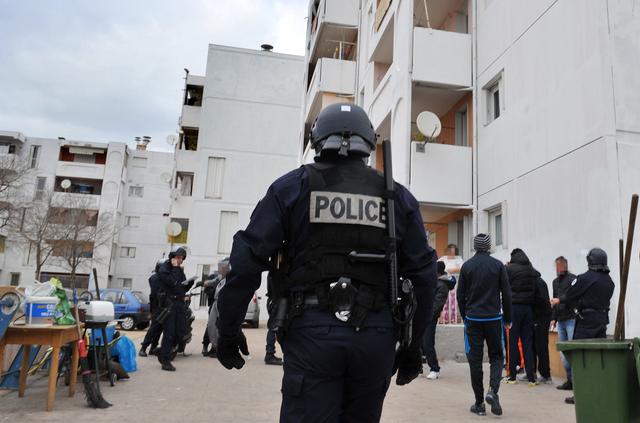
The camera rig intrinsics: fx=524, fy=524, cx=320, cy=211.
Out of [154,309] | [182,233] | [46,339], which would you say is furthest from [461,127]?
[182,233]

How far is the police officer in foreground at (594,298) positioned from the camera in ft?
22.0

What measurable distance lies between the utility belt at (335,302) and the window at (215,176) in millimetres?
29925

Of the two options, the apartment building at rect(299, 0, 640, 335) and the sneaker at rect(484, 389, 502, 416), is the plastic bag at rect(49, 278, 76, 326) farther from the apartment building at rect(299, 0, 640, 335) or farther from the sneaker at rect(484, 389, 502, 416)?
the apartment building at rect(299, 0, 640, 335)

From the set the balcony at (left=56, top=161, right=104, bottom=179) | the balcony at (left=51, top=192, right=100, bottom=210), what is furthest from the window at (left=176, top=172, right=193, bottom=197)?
the balcony at (left=56, top=161, right=104, bottom=179)

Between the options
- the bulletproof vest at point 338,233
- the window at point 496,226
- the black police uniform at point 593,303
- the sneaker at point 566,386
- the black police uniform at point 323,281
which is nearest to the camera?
the black police uniform at point 323,281

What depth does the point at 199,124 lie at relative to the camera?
1348 inches

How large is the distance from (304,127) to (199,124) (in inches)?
368

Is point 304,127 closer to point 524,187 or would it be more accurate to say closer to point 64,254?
point 524,187

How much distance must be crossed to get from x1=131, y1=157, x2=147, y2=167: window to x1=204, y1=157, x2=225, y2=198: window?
22.1 meters

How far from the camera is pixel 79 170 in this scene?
1935 inches

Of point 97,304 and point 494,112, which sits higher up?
point 494,112

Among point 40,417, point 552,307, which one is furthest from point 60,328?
point 552,307

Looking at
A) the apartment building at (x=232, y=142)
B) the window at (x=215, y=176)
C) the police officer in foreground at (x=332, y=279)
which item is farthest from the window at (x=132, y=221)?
the police officer in foreground at (x=332, y=279)

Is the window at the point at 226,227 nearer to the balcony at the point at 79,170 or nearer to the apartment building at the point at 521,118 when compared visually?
the apartment building at the point at 521,118
